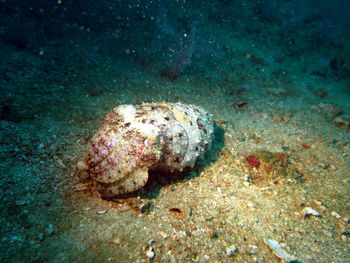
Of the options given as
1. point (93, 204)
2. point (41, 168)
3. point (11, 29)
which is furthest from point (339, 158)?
point (11, 29)

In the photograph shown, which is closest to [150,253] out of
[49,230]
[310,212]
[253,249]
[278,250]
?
[49,230]

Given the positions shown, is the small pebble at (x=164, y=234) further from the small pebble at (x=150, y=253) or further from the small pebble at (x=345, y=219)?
the small pebble at (x=345, y=219)

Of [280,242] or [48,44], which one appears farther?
[48,44]

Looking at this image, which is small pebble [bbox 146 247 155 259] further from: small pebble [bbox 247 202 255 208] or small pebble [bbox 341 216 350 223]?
small pebble [bbox 341 216 350 223]

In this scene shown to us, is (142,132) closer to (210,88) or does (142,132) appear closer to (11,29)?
(210,88)

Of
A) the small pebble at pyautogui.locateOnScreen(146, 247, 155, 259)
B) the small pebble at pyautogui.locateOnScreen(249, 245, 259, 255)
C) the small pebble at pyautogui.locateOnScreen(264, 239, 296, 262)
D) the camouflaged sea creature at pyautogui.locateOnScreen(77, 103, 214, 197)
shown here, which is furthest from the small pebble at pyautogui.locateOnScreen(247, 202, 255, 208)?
the small pebble at pyautogui.locateOnScreen(146, 247, 155, 259)

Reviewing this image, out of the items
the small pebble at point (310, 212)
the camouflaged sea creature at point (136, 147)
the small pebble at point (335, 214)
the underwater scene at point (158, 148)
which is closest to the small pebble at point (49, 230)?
the underwater scene at point (158, 148)
